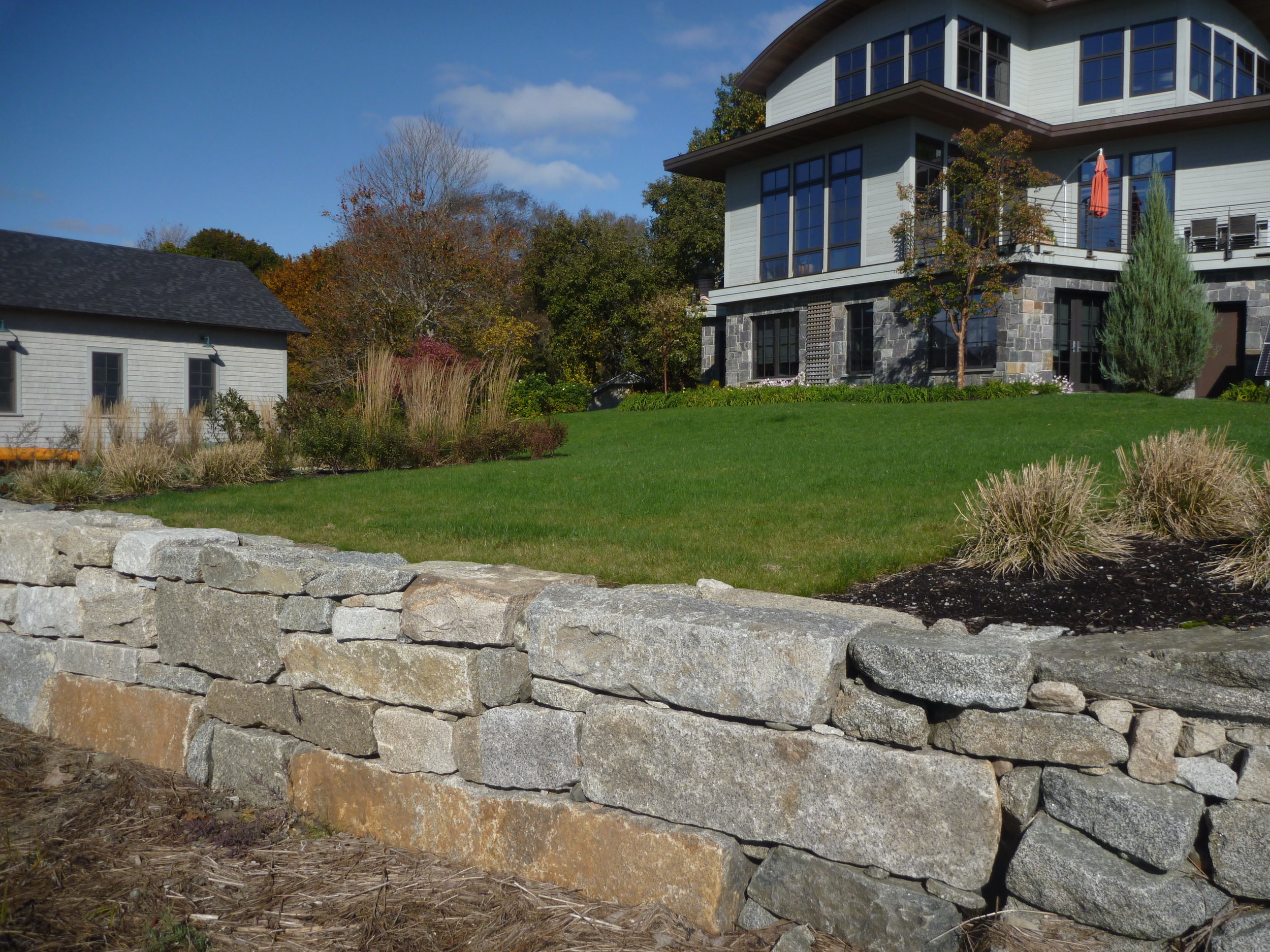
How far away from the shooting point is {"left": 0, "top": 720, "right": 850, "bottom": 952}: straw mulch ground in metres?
2.80

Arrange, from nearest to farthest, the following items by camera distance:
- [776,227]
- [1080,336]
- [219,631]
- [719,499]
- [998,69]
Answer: [219,631], [719,499], [1080,336], [998,69], [776,227]

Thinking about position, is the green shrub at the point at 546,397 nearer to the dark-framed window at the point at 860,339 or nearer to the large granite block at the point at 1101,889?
the dark-framed window at the point at 860,339

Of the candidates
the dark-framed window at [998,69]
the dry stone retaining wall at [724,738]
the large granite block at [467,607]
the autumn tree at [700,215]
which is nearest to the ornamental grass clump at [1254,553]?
the dry stone retaining wall at [724,738]

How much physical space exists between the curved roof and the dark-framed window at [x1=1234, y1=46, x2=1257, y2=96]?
82cm

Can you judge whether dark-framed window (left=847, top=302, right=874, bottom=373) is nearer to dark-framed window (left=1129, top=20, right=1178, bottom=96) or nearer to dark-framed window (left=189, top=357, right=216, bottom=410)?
dark-framed window (left=1129, top=20, right=1178, bottom=96)

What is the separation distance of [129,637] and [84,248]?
2236 cm

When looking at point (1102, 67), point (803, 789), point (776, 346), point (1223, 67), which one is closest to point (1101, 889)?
point (803, 789)

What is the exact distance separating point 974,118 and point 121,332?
19.7 meters

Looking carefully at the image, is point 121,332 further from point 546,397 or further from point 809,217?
point 809,217

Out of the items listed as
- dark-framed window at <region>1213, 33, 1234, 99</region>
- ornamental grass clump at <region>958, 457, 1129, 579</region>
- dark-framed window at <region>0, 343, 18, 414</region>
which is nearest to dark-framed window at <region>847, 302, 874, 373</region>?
dark-framed window at <region>1213, 33, 1234, 99</region>

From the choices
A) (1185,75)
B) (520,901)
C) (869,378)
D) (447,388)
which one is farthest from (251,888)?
(1185,75)

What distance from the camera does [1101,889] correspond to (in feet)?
7.40

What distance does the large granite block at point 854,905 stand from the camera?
243 cm

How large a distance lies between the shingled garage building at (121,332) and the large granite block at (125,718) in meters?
14.7
